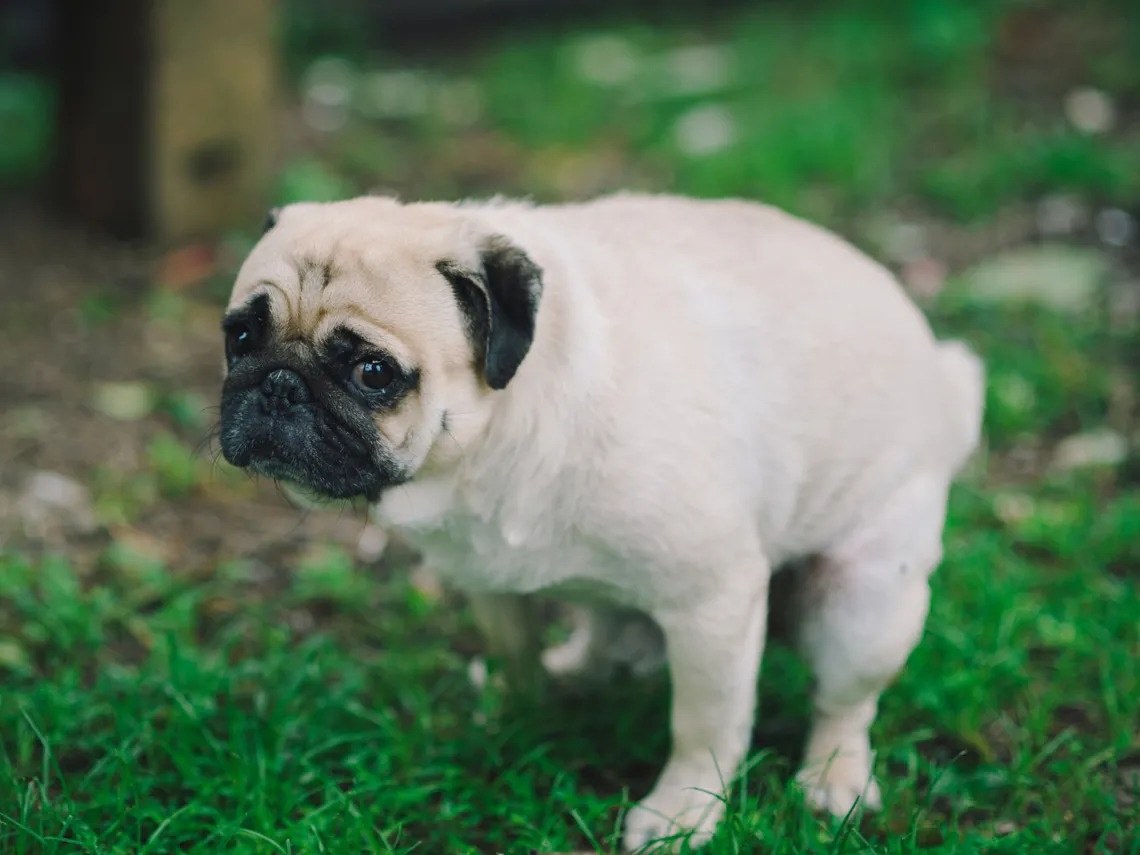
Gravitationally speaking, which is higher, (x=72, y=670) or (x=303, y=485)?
(x=303, y=485)

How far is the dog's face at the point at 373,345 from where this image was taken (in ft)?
7.78

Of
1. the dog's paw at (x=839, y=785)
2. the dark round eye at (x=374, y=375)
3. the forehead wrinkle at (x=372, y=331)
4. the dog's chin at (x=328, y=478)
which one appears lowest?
the dog's paw at (x=839, y=785)

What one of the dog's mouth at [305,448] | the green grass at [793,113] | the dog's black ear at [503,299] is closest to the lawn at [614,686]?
the green grass at [793,113]

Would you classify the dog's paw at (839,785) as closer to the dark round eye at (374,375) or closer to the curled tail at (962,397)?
the curled tail at (962,397)

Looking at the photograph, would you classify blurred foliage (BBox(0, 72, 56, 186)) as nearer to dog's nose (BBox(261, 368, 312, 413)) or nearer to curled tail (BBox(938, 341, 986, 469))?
dog's nose (BBox(261, 368, 312, 413))

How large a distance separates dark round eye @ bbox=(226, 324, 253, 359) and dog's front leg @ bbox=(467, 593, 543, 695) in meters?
0.87

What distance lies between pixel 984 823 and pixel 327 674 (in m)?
1.64

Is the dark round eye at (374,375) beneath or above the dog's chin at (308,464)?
above

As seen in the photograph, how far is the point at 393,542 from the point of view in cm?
397

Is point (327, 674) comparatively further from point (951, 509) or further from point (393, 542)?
point (951, 509)

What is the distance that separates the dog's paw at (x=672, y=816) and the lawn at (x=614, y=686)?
5 centimetres

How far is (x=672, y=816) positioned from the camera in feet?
9.12

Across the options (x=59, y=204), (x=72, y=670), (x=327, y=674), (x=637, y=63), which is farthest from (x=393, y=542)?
(x=637, y=63)

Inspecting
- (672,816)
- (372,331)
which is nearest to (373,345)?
(372,331)
